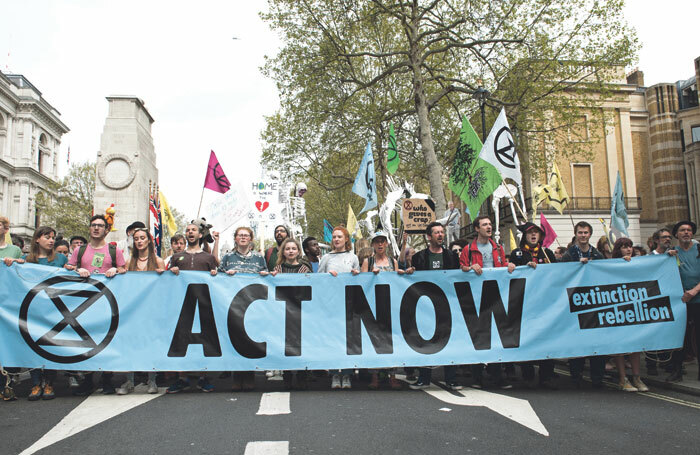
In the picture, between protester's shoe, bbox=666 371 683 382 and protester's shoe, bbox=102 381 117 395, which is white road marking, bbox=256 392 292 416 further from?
protester's shoe, bbox=666 371 683 382

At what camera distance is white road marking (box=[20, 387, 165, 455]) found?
4258 mm

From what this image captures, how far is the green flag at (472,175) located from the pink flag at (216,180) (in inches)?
169

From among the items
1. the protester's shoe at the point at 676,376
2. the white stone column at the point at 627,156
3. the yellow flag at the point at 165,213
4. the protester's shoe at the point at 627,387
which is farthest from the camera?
the white stone column at the point at 627,156

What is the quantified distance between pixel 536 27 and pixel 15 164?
59742 millimetres

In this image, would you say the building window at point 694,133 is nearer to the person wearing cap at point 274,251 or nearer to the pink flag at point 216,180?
the pink flag at point 216,180

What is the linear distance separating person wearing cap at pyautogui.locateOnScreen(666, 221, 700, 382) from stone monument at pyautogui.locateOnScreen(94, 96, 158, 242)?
718 inches

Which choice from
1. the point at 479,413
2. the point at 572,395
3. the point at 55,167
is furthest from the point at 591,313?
the point at 55,167

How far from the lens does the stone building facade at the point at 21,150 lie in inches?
2373

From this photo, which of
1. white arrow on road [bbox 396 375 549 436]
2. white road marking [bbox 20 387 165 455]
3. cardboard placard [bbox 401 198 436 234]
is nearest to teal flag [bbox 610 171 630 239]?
cardboard placard [bbox 401 198 436 234]

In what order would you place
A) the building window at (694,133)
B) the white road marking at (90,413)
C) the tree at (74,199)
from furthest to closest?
the tree at (74,199) < the building window at (694,133) < the white road marking at (90,413)

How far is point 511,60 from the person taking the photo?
70.5 feet

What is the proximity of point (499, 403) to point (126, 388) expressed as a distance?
151 inches

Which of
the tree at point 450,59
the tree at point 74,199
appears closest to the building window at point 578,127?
the tree at point 450,59

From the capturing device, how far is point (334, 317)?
645 cm
